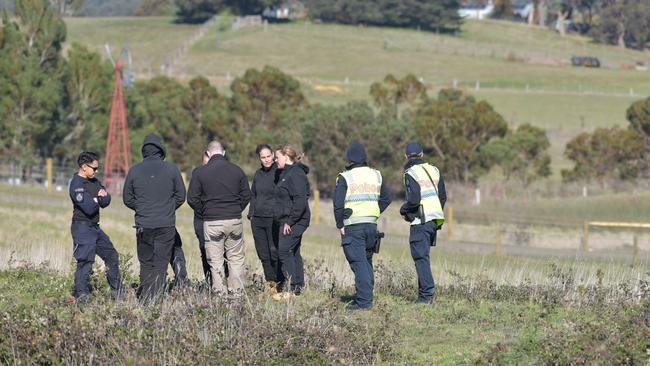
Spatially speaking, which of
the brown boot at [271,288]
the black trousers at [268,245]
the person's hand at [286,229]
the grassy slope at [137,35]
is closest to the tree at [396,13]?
the grassy slope at [137,35]

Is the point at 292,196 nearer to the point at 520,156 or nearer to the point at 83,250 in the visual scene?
the point at 83,250

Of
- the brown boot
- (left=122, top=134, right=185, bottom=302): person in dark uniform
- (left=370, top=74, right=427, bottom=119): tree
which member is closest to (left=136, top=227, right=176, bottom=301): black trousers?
(left=122, top=134, right=185, bottom=302): person in dark uniform

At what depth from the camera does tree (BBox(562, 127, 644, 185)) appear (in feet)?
153

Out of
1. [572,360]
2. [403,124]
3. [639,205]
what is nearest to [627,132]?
[403,124]

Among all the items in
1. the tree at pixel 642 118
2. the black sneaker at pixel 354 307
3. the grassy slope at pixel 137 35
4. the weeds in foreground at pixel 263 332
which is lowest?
the grassy slope at pixel 137 35

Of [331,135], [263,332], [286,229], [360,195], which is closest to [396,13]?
[331,135]

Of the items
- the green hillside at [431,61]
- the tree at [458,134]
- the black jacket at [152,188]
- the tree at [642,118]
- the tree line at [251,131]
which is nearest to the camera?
the black jacket at [152,188]

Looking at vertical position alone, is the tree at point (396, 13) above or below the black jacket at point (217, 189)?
below

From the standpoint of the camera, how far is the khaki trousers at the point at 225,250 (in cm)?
1256

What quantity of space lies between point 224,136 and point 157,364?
1663 inches

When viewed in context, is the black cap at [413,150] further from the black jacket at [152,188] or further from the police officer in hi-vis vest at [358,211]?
the black jacket at [152,188]

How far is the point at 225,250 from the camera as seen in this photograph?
42.1ft

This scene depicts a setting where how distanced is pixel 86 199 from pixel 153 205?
798 millimetres

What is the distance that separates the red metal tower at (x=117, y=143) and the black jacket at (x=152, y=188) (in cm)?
3087
